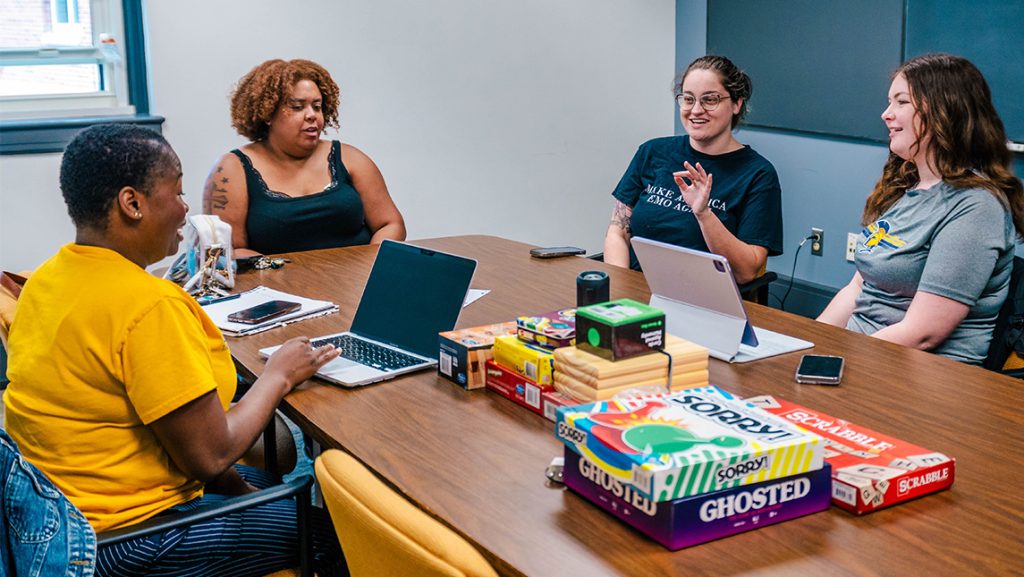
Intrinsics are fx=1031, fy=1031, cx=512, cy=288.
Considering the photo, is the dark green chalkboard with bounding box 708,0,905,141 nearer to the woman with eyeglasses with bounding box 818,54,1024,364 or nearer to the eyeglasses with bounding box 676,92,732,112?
the eyeglasses with bounding box 676,92,732,112

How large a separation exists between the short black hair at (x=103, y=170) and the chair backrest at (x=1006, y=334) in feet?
6.10

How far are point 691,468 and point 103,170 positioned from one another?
104 centimetres

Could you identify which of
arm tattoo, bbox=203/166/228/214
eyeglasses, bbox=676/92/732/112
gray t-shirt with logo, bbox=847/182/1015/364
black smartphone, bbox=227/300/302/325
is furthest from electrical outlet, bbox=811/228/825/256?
black smartphone, bbox=227/300/302/325

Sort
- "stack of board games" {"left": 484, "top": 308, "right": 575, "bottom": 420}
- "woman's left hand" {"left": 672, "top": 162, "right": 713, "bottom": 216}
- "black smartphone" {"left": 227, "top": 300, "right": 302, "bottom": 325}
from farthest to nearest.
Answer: "woman's left hand" {"left": 672, "top": 162, "right": 713, "bottom": 216}
"black smartphone" {"left": 227, "top": 300, "right": 302, "bottom": 325}
"stack of board games" {"left": 484, "top": 308, "right": 575, "bottom": 420}

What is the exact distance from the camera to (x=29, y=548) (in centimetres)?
129

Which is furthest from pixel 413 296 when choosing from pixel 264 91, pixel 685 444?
pixel 264 91

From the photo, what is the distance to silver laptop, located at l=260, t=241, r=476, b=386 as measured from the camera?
6.62 ft

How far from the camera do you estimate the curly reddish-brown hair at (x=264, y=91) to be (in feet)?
11.0

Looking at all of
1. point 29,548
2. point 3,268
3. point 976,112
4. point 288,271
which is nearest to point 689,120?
point 976,112

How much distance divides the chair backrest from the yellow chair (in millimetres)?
1702

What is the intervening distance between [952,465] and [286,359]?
3.75ft

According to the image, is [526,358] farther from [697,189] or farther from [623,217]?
[623,217]

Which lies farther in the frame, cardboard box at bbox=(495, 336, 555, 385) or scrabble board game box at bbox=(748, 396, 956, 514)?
cardboard box at bbox=(495, 336, 555, 385)

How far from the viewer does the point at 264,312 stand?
2443 mm
